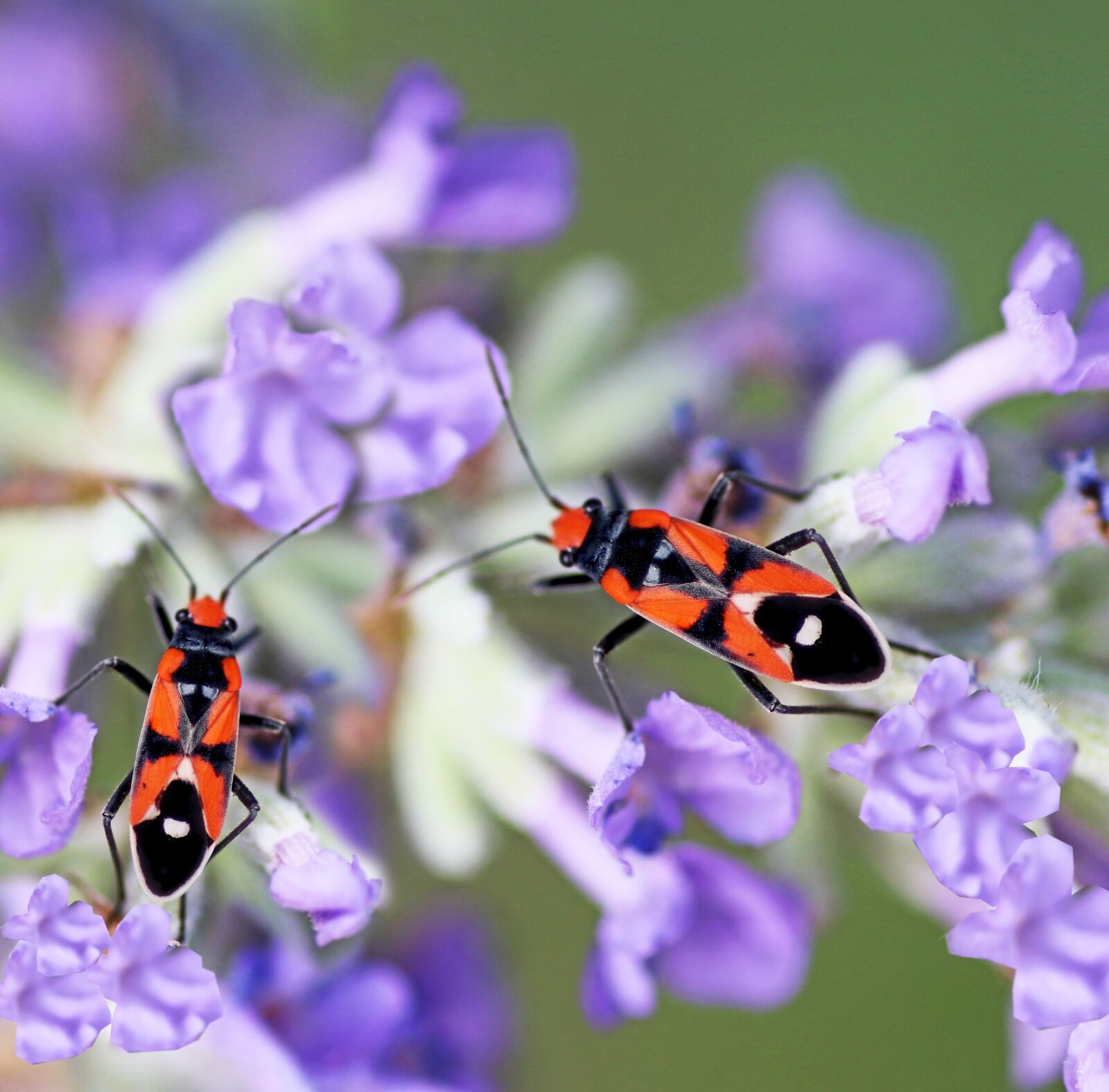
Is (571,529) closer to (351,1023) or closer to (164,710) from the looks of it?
(164,710)

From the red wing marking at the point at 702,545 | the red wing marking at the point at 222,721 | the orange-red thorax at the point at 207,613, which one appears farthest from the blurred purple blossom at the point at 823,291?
the red wing marking at the point at 222,721

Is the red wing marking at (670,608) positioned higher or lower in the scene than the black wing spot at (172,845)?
higher

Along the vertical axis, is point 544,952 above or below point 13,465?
below

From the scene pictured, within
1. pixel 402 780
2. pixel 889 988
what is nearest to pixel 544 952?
pixel 889 988

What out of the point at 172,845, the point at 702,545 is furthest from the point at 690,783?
the point at 172,845

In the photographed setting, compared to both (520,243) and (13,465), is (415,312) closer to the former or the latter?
(520,243)

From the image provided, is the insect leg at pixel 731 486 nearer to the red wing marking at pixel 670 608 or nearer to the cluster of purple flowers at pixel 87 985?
the red wing marking at pixel 670 608
